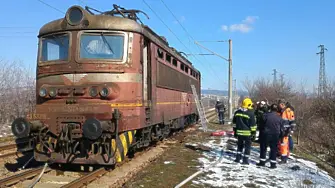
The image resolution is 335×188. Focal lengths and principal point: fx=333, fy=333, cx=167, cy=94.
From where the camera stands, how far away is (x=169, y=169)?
8.25m

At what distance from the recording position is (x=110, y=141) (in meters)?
7.28

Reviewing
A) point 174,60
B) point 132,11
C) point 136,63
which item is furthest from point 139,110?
point 174,60

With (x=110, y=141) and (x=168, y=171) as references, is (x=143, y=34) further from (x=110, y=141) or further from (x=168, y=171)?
(x=168, y=171)

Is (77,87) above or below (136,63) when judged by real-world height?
below

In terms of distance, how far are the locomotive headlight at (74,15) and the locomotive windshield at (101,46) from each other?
0.39m

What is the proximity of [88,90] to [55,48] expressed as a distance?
1.66m

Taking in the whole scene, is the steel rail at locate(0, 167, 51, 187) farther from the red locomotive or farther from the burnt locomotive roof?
the burnt locomotive roof

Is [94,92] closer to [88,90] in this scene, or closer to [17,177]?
[88,90]

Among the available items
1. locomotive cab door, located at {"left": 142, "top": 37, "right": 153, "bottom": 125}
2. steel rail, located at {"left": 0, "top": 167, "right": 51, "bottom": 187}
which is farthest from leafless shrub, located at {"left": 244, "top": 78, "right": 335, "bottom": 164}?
steel rail, located at {"left": 0, "top": 167, "right": 51, "bottom": 187}

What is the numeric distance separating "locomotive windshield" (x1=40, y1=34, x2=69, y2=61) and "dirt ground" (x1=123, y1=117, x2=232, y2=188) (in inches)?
134

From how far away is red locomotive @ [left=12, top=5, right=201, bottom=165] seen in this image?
727 cm

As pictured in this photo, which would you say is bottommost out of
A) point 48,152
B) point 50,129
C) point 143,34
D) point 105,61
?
point 48,152

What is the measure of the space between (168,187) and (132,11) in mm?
5200

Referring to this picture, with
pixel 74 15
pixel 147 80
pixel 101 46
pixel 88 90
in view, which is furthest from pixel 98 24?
pixel 147 80
